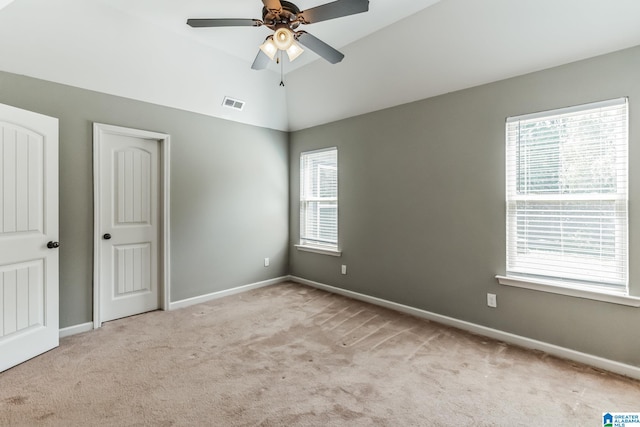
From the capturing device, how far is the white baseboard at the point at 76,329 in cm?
291

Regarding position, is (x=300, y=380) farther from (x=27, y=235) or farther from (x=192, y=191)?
(x=192, y=191)

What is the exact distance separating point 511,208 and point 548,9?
1609mm

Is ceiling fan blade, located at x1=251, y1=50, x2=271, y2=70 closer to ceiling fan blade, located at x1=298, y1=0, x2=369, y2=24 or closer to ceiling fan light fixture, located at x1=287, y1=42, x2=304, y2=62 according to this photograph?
ceiling fan light fixture, located at x1=287, y1=42, x2=304, y2=62

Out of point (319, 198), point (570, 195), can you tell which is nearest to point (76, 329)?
point (319, 198)

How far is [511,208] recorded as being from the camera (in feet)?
9.31

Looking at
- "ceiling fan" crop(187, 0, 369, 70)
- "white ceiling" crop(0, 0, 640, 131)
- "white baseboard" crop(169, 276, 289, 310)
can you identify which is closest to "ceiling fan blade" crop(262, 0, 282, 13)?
"ceiling fan" crop(187, 0, 369, 70)

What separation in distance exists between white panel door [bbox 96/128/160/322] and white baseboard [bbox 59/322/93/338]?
14 cm

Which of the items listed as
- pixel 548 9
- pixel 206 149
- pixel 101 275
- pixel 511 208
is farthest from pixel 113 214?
pixel 548 9

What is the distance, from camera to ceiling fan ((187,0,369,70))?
1.96m

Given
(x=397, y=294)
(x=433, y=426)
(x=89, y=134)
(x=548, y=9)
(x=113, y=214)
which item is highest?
(x=548, y=9)

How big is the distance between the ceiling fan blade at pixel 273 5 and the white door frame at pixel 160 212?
222cm

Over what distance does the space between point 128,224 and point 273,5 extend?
282 centimetres

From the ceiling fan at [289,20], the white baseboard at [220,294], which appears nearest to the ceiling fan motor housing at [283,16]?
the ceiling fan at [289,20]

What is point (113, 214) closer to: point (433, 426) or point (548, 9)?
point (433, 426)
